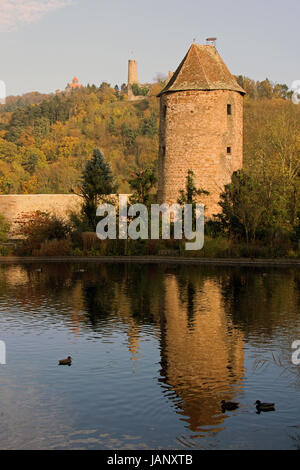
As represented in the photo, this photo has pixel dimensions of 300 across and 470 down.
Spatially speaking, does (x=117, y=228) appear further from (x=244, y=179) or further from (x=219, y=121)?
(x=219, y=121)

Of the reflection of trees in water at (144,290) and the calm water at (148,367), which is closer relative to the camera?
the calm water at (148,367)

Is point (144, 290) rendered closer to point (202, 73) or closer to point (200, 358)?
point (200, 358)

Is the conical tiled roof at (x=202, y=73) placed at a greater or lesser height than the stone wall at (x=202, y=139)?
greater

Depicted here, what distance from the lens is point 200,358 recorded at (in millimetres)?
9695

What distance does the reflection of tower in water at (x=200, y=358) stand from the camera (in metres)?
7.51

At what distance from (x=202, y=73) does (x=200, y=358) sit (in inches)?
1157

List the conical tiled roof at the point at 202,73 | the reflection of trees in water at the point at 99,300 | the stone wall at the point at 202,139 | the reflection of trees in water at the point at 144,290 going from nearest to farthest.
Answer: the reflection of trees in water at the point at 99,300 → the reflection of trees in water at the point at 144,290 → the stone wall at the point at 202,139 → the conical tiled roof at the point at 202,73

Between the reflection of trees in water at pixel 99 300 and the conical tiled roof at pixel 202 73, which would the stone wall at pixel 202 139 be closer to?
the conical tiled roof at pixel 202 73

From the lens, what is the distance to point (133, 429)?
Result: 6.78 m

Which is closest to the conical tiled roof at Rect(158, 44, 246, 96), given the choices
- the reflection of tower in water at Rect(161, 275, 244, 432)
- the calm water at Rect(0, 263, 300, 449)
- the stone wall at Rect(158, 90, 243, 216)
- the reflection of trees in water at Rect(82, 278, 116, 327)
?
the stone wall at Rect(158, 90, 243, 216)

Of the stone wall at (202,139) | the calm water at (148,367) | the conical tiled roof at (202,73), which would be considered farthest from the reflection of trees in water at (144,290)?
the conical tiled roof at (202,73)

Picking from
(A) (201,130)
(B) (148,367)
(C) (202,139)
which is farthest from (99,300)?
(A) (201,130)

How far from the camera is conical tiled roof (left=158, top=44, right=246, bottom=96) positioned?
119 feet

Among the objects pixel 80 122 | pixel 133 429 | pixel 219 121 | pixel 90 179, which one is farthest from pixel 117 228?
pixel 80 122
